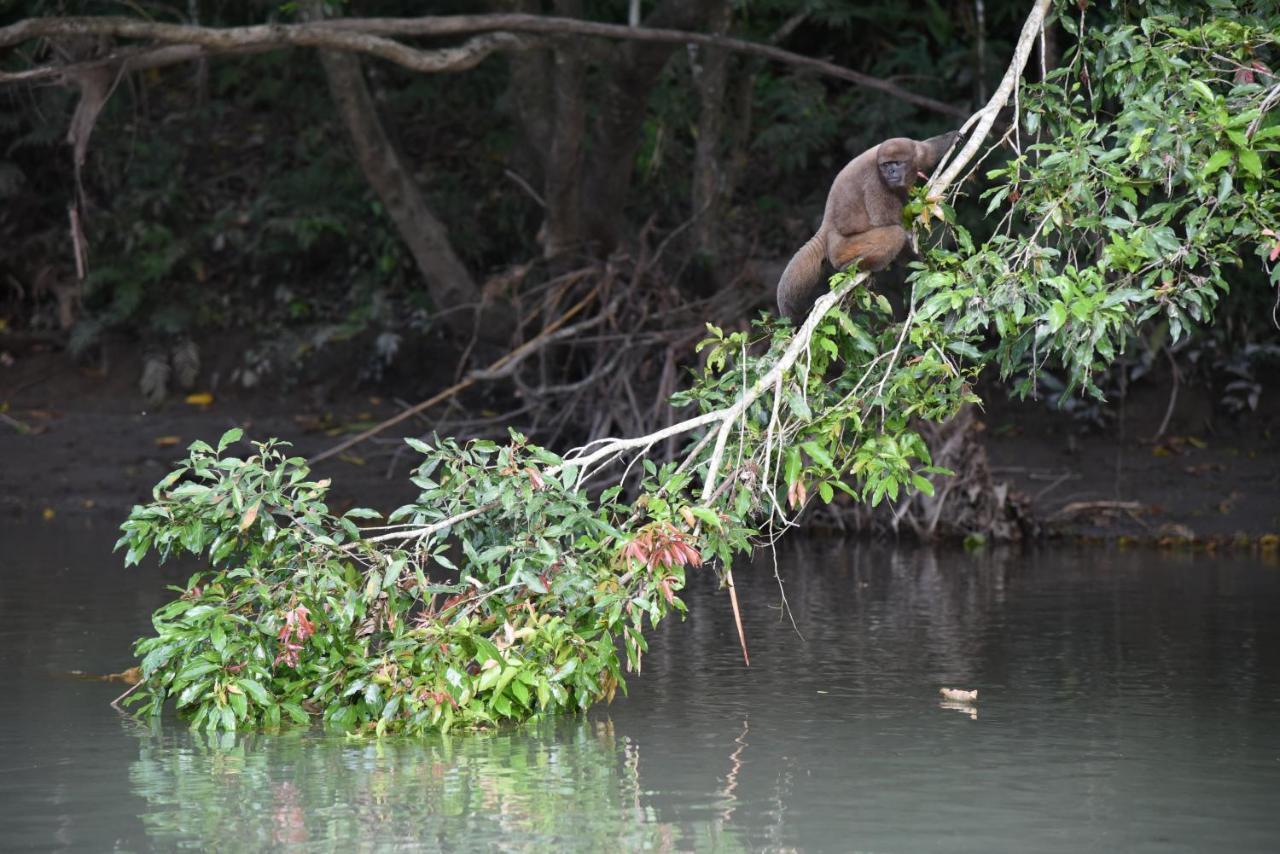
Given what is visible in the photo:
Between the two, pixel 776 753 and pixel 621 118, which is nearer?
pixel 776 753

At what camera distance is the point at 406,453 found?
42.7 feet

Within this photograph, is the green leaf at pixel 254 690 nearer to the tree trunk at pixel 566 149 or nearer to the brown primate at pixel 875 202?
the brown primate at pixel 875 202

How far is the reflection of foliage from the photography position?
4.33 m

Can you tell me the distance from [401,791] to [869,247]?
2.51m

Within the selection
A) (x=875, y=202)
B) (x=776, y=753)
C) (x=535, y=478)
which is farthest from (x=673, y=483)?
(x=875, y=202)

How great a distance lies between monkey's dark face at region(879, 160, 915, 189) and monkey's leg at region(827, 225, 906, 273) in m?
0.16

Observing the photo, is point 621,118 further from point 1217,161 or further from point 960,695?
point 1217,161

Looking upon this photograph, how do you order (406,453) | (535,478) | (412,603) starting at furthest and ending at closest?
1. (406,453)
2. (412,603)
3. (535,478)

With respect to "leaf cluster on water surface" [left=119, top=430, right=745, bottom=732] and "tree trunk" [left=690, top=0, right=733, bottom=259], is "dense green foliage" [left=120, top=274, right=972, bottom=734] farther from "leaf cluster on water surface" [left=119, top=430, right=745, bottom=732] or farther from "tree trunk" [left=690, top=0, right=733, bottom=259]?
"tree trunk" [left=690, top=0, right=733, bottom=259]

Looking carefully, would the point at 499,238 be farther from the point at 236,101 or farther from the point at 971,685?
the point at 971,685

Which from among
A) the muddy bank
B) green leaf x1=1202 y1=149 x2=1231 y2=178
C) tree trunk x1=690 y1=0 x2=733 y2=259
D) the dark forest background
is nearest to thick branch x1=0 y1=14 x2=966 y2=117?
the dark forest background

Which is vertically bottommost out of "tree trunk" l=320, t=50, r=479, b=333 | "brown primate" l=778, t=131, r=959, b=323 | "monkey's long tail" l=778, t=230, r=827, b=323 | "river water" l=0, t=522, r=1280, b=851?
"river water" l=0, t=522, r=1280, b=851

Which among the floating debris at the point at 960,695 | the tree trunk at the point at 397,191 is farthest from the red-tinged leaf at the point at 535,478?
the tree trunk at the point at 397,191

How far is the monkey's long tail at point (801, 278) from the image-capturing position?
6.22 meters
